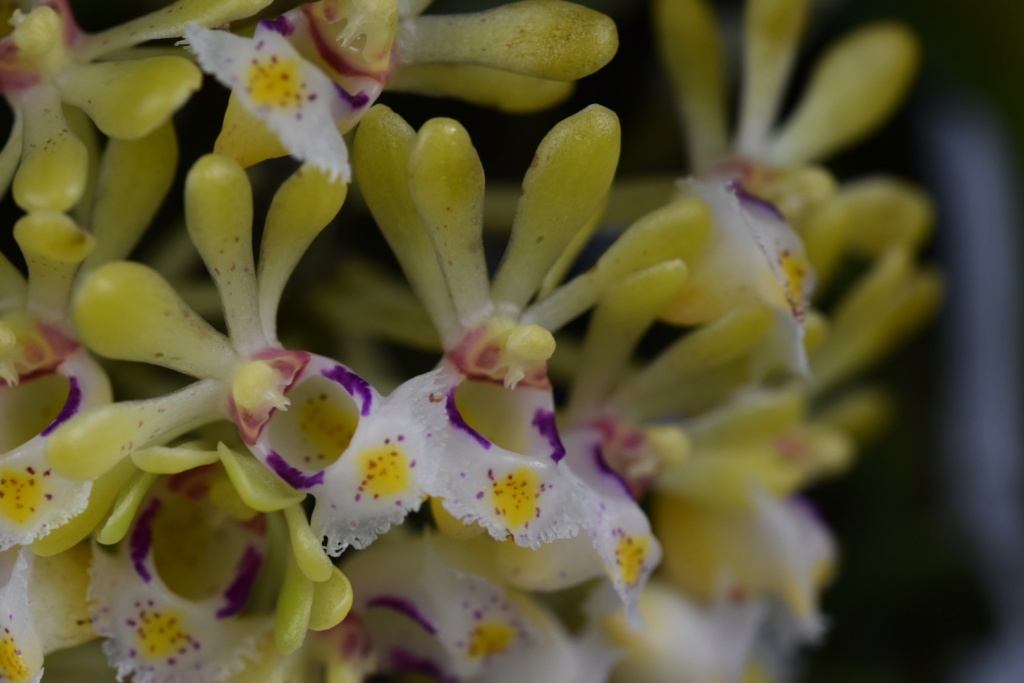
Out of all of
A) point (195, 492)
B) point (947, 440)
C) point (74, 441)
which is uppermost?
point (74, 441)

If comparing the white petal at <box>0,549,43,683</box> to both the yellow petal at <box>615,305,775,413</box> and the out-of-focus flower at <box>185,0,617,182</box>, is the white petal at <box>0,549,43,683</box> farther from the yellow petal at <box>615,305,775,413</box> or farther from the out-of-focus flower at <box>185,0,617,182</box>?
the yellow petal at <box>615,305,775,413</box>

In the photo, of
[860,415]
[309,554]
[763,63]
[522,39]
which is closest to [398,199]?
[522,39]

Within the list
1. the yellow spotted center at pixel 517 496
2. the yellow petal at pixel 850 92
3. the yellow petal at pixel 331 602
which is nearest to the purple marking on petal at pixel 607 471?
the yellow spotted center at pixel 517 496

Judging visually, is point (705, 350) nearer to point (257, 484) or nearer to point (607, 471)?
point (607, 471)

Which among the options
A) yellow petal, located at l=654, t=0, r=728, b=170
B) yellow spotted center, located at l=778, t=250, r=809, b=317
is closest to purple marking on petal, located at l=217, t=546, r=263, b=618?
yellow spotted center, located at l=778, t=250, r=809, b=317

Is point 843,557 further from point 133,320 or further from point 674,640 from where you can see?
point 133,320

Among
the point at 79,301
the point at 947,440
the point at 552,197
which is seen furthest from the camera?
the point at 947,440

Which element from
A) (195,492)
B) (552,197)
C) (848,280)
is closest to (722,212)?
(552,197)

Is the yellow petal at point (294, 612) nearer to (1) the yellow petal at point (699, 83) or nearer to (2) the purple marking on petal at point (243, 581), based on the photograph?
(2) the purple marking on petal at point (243, 581)
